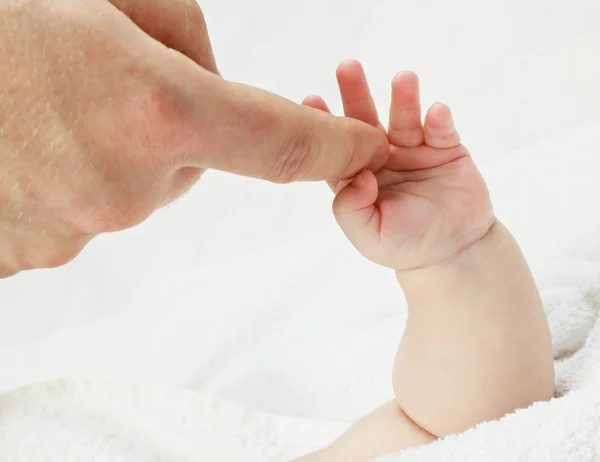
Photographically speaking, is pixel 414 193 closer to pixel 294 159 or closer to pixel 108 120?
pixel 294 159

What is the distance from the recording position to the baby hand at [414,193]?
560 millimetres

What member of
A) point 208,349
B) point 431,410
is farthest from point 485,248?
point 208,349

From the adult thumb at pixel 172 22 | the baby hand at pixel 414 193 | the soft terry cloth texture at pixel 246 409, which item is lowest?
the soft terry cloth texture at pixel 246 409

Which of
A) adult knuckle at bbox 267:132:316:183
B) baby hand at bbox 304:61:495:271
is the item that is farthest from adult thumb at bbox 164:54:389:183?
baby hand at bbox 304:61:495:271

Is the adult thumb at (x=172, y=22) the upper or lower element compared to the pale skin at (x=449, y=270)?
upper

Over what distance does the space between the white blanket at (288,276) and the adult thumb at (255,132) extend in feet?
0.98

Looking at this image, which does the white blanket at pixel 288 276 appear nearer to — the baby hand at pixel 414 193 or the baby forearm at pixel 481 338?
the baby forearm at pixel 481 338

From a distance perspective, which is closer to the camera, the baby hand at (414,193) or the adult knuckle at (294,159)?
the adult knuckle at (294,159)

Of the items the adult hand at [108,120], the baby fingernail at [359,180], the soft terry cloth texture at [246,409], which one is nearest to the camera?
the adult hand at [108,120]

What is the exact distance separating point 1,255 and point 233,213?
71 centimetres

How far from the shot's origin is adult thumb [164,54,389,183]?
37 cm

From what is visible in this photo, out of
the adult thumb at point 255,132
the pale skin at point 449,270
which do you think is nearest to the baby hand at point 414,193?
the pale skin at point 449,270

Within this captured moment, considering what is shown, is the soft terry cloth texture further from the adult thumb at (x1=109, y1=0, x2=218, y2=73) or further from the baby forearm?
the adult thumb at (x1=109, y1=0, x2=218, y2=73)

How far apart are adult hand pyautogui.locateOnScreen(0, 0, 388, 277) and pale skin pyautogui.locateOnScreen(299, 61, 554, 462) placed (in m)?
0.17
